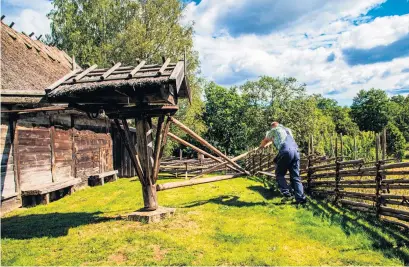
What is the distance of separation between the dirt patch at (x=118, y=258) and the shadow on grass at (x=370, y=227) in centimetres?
371

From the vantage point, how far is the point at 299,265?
159 inches

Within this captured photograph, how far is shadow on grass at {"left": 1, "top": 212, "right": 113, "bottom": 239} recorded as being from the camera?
18.2 ft

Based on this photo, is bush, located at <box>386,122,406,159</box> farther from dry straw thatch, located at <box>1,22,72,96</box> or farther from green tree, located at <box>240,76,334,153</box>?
dry straw thatch, located at <box>1,22,72,96</box>

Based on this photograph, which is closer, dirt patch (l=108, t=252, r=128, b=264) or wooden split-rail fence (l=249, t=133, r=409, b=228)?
dirt patch (l=108, t=252, r=128, b=264)

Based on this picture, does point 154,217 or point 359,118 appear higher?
point 359,118

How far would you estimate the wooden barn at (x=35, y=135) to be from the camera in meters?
7.29

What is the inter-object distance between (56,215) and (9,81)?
11.1ft

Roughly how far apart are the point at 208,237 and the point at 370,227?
293 centimetres

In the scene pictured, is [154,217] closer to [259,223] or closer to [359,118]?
[259,223]

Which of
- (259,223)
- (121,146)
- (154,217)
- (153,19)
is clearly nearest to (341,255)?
(259,223)

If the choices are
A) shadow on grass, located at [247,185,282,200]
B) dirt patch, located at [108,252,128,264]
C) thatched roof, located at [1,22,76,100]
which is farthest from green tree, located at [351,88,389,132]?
dirt patch, located at [108,252,128,264]

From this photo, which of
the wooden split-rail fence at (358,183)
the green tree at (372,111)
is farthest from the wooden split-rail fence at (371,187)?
the green tree at (372,111)

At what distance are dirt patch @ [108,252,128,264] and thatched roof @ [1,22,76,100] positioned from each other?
3.32 meters

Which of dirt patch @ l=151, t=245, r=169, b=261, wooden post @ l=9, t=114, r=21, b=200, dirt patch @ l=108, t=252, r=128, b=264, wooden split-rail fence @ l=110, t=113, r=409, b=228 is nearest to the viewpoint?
dirt patch @ l=108, t=252, r=128, b=264
